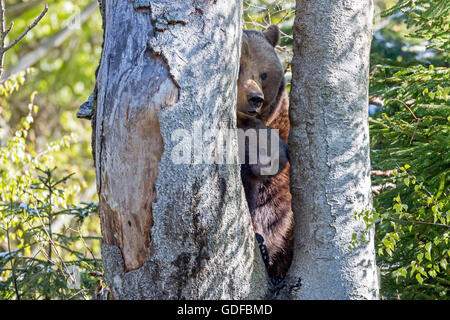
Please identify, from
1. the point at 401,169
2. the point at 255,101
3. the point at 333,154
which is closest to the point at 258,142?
the point at 255,101

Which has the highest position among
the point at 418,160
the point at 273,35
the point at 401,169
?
the point at 273,35

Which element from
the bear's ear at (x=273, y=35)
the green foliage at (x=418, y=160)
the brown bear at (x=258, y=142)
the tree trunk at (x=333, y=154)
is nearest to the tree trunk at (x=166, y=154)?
the tree trunk at (x=333, y=154)

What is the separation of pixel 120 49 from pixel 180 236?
0.88 meters

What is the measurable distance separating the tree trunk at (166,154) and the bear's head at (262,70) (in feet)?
4.52

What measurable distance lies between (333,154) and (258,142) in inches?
31.1

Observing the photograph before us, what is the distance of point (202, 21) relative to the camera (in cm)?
254

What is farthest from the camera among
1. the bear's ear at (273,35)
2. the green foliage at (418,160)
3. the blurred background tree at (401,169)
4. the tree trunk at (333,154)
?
the bear's ear at (273,35)

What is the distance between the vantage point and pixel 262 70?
13.8 ft

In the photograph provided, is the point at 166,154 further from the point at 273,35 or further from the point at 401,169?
the point at 273,35

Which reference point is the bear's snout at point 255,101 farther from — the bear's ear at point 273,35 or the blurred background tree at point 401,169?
the blurred background tree at point 401,169

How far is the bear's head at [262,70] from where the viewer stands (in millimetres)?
4027

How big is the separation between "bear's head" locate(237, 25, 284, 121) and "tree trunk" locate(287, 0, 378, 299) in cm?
98

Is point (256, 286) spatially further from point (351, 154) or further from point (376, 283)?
point (351, 154)
